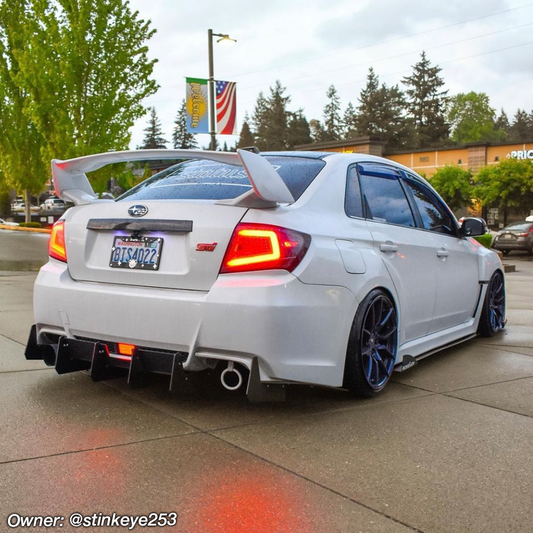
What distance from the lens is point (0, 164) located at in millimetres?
38281

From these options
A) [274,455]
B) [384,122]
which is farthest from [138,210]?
[384,122]

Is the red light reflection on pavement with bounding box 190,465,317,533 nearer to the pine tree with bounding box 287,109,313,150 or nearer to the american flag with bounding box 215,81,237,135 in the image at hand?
the american flag with bounding box 215,81,237,135

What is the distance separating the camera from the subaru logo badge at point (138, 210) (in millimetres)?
3939

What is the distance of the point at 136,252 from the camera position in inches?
155

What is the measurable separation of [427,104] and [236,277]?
10034 centimetres

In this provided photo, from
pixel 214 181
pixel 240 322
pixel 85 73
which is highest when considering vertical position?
pixel 85 73

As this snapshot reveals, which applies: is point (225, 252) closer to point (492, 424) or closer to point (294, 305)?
point (294, 305)

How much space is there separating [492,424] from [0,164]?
1513 inches

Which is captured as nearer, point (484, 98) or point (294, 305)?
point (294, 305)

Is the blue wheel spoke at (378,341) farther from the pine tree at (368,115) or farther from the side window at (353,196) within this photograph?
the pine tree at (368,115)

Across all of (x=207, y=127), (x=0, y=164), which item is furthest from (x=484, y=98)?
(x=207, y=127)

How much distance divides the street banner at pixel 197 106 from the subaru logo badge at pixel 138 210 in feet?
50.7

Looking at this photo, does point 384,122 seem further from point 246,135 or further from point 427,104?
point 246,135

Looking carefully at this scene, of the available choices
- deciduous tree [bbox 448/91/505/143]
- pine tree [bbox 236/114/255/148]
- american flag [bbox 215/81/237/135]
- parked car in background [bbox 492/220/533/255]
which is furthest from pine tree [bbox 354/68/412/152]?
→ american flag [bbox 215/81/237/135]
